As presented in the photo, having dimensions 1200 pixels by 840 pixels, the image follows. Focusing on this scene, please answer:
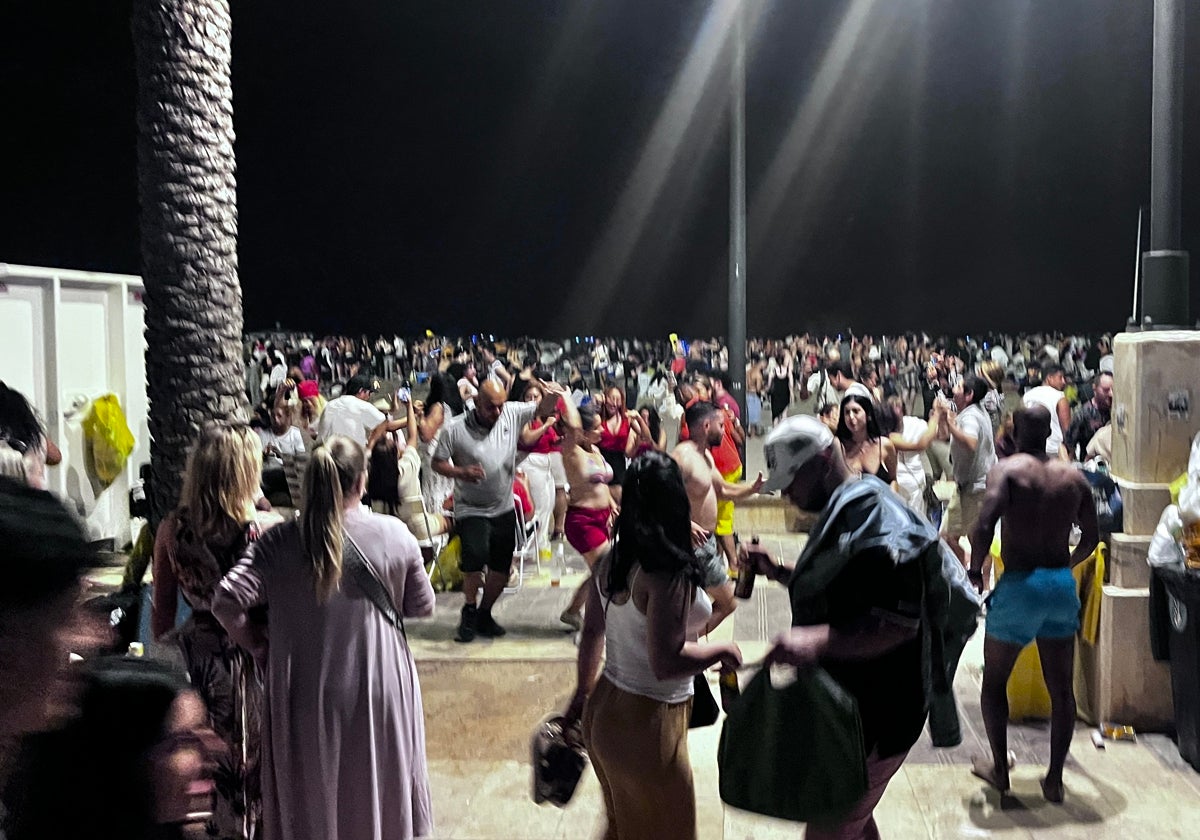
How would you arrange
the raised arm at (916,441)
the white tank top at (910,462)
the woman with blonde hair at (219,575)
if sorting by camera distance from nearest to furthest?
1. the woman with blonde hair at (219,575)
2. the raised arm at (916,441)
3. the white tank top at (910,462)

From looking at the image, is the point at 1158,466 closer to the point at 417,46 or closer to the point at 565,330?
the point at 417,46

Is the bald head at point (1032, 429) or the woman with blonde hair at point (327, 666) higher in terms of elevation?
the bald head at point (1032, 429)

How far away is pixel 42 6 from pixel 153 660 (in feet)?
117

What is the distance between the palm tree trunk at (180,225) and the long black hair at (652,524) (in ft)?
13.1

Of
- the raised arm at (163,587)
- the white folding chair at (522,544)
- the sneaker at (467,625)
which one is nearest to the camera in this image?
the raised arm at (163,587)

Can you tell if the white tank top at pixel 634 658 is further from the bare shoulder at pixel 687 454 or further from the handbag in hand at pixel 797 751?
the bare shoulder at pixel 687 454

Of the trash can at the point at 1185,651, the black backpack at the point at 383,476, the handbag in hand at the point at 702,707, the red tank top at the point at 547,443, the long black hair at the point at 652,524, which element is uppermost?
the long black hair at the point at 652,524

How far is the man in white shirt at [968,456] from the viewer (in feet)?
27.1

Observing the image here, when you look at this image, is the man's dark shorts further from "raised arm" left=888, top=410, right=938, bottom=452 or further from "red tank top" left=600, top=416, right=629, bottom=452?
"raised arm" left=888, top=410, right=938, bottom=452

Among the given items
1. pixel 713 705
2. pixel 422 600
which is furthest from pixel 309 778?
pixel 713 705

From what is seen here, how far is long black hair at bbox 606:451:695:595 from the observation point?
130 inches

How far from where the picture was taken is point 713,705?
12.0ft

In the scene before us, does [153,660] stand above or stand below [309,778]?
above

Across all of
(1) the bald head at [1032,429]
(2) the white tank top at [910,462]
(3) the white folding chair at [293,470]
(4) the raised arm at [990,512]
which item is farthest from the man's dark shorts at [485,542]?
(1) the bald head at [1032,429]
